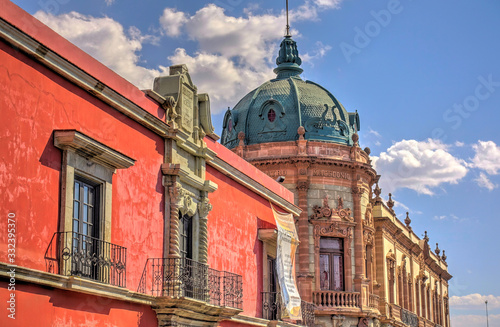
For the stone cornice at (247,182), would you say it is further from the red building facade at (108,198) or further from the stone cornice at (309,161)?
the stone cornice at (309,161)

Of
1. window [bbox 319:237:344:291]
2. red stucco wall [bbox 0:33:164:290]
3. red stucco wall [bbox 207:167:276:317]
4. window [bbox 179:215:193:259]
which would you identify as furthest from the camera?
window [bbox 319:237:344:291]

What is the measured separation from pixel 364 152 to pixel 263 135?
4.07 m

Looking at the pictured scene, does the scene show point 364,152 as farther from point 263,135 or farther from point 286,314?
point 286,314

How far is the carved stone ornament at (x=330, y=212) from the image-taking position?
31.0 metres

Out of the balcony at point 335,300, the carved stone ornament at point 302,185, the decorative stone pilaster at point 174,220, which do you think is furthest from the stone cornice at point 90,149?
the balcony at point 335,300

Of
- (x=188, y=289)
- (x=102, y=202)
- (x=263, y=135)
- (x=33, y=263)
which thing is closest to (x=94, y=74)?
(x=102, y=202)

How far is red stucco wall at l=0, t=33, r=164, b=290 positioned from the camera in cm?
1134

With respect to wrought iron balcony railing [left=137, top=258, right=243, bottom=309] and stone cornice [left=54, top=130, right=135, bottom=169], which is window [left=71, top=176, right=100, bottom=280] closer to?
stone cornice [left=54, top=130, right=135, bottom=169]

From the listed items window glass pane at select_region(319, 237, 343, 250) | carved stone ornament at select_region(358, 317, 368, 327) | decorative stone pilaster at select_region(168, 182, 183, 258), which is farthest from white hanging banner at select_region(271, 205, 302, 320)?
carved stone ornament at select_region(358, 317, 368, 327)

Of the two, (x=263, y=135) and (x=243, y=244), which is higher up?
(x=263, y=135)

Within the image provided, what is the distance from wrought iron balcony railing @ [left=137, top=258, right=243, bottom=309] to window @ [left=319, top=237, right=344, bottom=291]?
40.8 ft

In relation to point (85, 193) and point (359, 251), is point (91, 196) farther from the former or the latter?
point (359, 251)

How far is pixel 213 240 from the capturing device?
18125 millimetres

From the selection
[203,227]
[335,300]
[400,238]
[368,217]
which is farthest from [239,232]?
[400,238]
